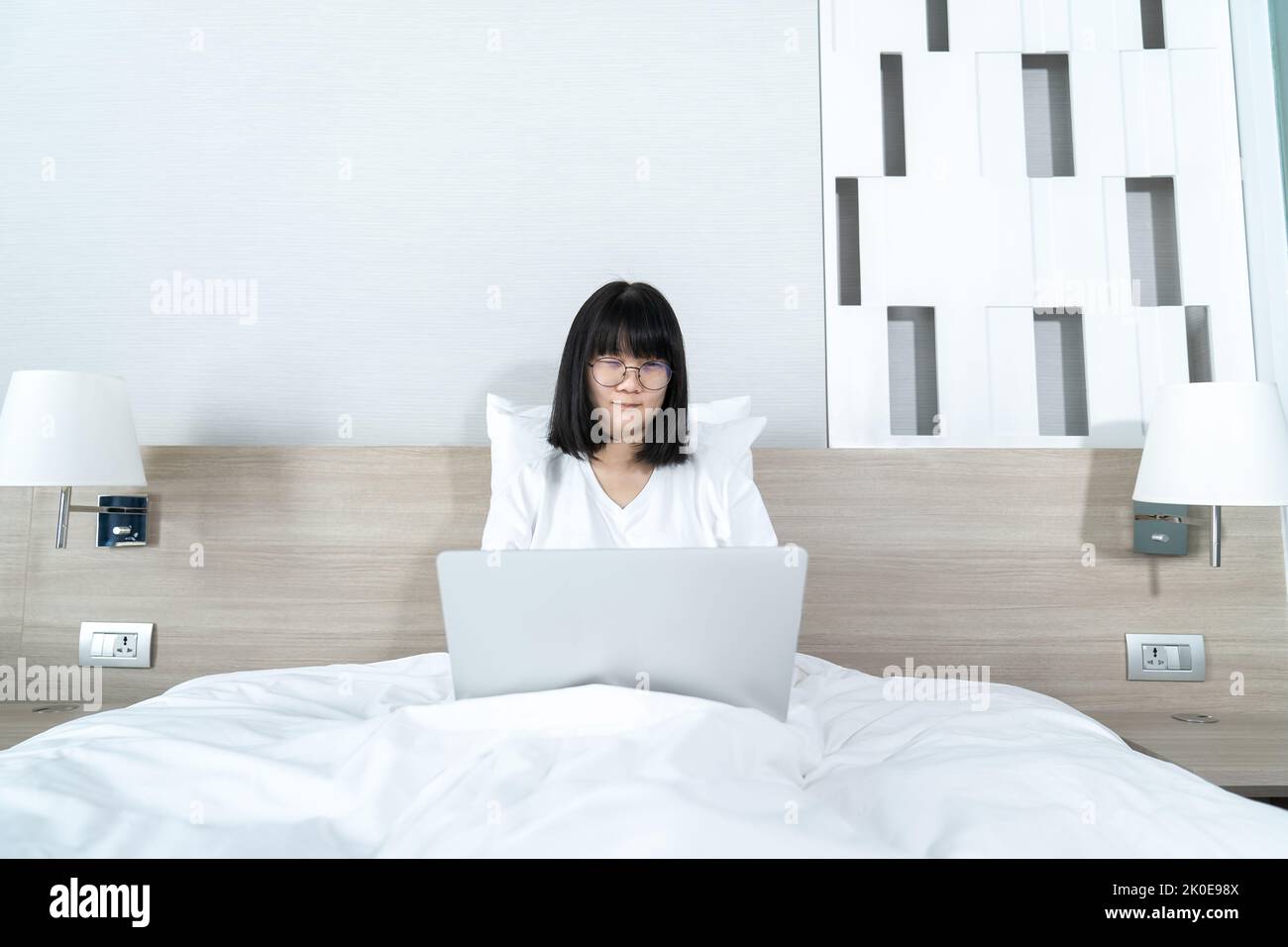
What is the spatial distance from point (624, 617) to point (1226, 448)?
1.32 meters

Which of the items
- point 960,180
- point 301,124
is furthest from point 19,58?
point 960,180

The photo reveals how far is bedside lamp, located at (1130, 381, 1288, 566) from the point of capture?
5.09ft

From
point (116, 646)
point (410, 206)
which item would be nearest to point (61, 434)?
point (116, 646)

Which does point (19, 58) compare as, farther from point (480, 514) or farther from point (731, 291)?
point (731, 291)

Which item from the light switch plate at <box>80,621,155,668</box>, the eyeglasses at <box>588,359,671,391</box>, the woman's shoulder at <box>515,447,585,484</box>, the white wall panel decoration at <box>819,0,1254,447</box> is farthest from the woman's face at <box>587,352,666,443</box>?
the light switch plate at <box>80,621,155,668</box>

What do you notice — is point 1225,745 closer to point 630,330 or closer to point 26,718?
point 630,330

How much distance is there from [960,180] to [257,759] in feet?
6.29

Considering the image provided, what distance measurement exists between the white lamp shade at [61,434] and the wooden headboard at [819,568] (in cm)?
18

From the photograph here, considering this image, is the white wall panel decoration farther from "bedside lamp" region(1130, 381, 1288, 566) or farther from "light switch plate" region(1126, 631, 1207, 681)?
"light switch plate" region(1126, 631, 1207, 681)

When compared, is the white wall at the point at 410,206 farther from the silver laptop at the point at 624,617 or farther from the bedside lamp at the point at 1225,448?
the silver laptop at the point at 624,617

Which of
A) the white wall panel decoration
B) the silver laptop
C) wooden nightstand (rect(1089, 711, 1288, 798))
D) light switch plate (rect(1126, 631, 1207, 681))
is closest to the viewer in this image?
the silver laptop

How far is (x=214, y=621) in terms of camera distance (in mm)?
1852

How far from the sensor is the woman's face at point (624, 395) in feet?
5.33

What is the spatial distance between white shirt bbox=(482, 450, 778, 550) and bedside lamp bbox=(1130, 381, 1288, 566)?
32.1 inches
